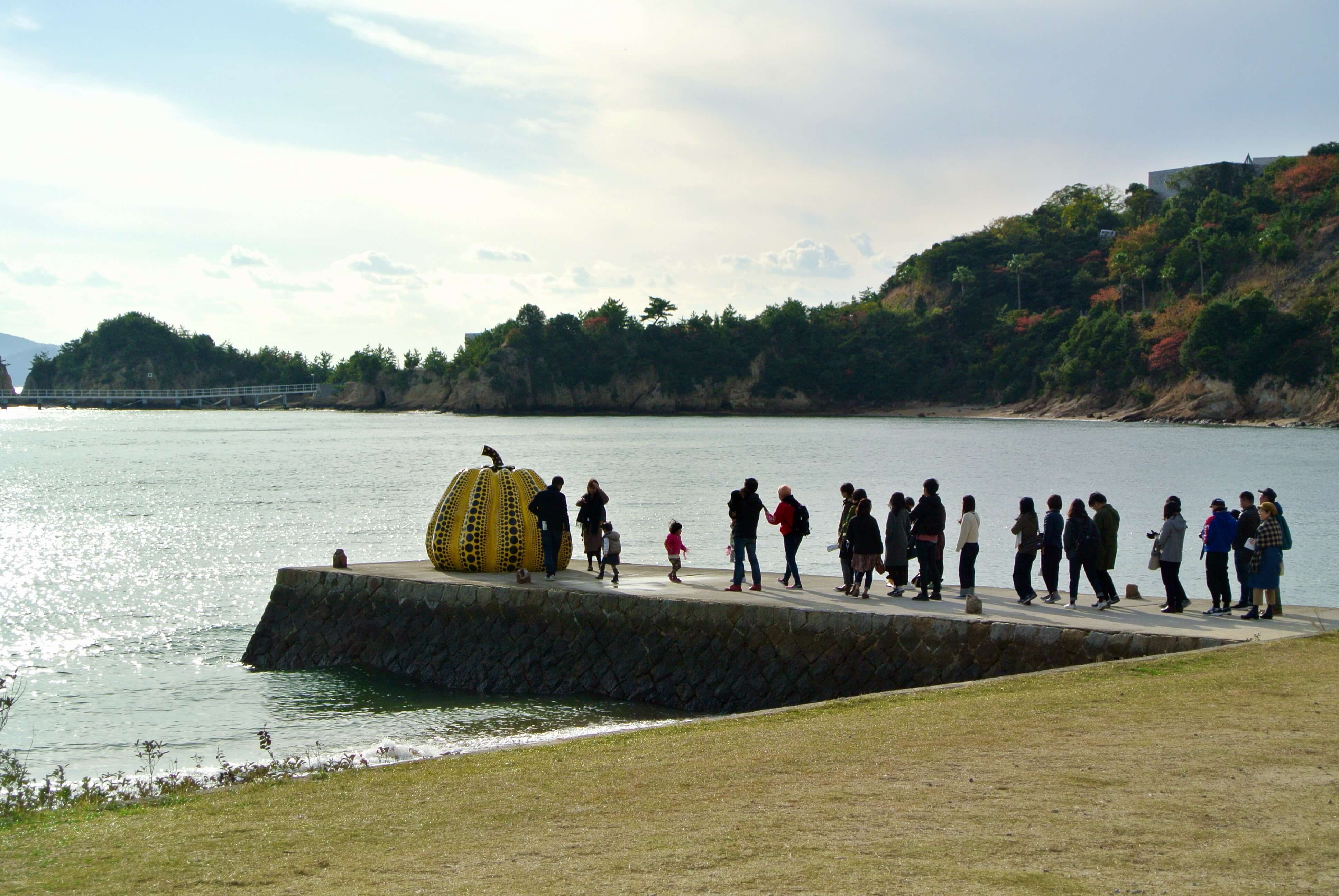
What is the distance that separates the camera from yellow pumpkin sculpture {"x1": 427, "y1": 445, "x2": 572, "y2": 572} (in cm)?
1800

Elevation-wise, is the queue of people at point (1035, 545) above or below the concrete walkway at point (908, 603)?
above

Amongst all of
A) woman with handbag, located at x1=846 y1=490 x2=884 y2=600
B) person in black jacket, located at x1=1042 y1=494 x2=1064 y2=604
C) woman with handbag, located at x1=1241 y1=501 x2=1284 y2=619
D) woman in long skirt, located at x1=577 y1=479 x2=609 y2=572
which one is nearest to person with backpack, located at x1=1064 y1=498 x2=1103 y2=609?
person in black jacket, located at x1=1042 y1=494 x2=1064 y2=604

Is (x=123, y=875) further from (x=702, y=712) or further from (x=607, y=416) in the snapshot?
(x=607, y=416)

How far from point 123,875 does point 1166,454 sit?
72189 millimetres

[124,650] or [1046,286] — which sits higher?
[1046,286]

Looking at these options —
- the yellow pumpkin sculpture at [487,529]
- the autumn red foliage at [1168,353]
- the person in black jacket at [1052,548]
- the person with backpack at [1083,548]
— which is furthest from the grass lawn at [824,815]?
the autumn red foliage at [1168,353]

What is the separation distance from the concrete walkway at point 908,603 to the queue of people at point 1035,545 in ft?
0.72

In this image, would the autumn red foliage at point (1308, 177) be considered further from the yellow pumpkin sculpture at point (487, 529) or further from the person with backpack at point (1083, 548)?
the yellow pumpkin sculpture at point (487, 529)

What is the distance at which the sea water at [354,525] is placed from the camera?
48.5 feet

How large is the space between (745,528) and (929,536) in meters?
2.59

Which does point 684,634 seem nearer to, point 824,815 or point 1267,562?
point 1267,562

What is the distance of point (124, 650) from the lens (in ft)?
65.8

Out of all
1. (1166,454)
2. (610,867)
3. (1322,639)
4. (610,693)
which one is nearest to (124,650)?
(610,693)

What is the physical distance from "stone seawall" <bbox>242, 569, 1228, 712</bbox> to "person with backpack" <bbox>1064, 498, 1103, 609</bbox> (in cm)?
228
